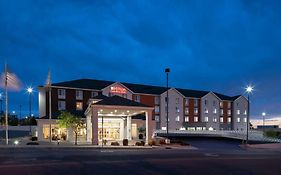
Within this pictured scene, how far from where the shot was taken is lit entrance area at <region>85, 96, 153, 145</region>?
40.5m

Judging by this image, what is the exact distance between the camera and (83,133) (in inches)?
2168

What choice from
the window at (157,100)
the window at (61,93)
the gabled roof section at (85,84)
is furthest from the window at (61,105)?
the window at (157,100)

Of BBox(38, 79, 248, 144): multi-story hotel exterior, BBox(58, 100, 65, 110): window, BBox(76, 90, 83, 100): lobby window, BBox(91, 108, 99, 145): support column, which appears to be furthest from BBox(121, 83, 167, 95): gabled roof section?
BBox(91, 108, 99, 145): support column

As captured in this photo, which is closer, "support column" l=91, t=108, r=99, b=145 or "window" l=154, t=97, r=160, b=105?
"support column" l=91, t=108, r=99, b=145

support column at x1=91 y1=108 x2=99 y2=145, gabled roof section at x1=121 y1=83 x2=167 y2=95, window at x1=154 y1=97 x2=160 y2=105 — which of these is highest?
gabled roof section at x1=121 y1=83 x2=167 y2=95

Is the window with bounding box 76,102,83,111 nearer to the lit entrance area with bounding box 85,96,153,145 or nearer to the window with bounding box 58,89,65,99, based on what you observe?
the window with bounding box 58,89,65,99

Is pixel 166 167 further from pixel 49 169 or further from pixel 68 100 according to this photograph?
pixel 68 100

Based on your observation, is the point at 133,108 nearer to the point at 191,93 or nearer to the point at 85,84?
the point at 85,84

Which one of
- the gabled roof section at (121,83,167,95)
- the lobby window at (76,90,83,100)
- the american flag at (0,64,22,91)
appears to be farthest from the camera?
the gabled roof section at (121,83,167,95)

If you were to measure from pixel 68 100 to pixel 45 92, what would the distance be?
5.27 meters

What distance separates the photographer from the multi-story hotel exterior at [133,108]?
150 feet

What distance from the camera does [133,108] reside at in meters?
42.4

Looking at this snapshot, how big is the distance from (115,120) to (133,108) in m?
15.0

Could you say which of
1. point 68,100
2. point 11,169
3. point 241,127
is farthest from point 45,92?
point 241,127
